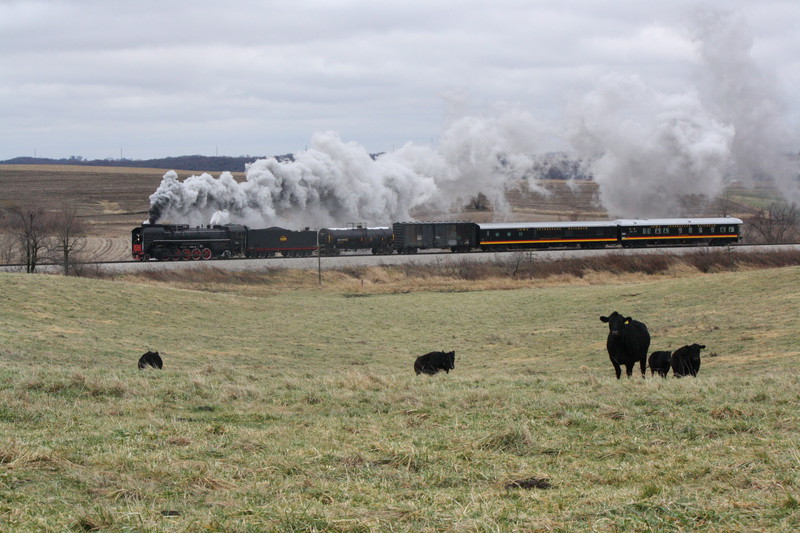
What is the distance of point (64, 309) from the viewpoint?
39562 mm

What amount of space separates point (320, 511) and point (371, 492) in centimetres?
97

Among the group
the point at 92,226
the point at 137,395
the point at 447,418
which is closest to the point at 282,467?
the point at 447,418

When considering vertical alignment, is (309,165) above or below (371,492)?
above

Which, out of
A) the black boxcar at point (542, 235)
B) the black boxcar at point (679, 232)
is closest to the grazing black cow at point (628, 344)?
the black boxcar at point (542, 235)

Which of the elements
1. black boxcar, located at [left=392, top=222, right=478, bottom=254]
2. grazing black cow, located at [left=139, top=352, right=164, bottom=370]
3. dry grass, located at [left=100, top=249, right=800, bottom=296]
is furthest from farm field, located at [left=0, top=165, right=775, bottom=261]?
grazing black cow, located at [left=139, top=352, right=164, bottom=370]

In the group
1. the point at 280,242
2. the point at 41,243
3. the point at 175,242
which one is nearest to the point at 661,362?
the point at 175,242

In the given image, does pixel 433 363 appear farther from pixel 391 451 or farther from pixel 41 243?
pixel 41 243

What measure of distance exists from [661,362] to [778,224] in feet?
328

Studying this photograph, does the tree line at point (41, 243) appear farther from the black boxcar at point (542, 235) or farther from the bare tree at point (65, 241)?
the black boxcar at point (542, 235)

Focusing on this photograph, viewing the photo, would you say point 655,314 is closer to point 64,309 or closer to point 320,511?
point 64,309

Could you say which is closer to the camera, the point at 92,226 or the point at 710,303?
the point at 710,303

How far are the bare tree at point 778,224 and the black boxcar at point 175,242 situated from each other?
73.5 m

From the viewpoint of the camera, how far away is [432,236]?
89688mm

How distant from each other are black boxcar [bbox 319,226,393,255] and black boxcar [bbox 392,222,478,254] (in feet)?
4.10
